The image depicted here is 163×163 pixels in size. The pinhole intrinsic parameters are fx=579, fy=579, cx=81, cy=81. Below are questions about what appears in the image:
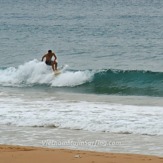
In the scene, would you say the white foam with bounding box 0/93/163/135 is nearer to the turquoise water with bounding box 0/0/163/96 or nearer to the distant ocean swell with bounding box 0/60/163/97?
the turquoise water with bounding box 0/0/163/96

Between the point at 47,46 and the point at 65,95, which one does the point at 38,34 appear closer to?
the point at 47,46

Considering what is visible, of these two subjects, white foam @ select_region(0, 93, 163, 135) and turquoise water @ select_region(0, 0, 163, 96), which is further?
turquoise water @ select_region(0, 0, 163, 96)

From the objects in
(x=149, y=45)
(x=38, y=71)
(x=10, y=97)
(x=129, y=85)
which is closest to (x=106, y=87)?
(x=129, y=85)

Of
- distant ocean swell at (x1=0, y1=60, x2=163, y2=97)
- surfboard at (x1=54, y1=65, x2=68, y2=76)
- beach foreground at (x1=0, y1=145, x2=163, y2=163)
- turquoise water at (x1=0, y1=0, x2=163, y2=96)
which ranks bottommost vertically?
beach foreground at (x1=0, y1=145, x2=163, y2=163)

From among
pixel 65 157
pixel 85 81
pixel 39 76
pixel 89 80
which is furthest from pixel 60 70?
pixel 65 157

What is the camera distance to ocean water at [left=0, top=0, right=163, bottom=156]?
14.1 m

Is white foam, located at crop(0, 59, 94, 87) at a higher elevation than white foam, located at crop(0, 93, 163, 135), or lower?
higher

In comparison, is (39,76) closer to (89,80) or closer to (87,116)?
(89,80)

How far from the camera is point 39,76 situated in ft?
84.0

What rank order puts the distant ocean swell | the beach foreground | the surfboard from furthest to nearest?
1. the surfboard
2. the distant ocean swell
3. the beach foreground

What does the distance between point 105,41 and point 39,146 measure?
2325 cm

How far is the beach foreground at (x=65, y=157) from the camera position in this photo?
1039 cm

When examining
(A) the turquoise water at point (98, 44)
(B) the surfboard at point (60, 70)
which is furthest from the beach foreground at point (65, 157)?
(B) the surfboard at point (60, 70)

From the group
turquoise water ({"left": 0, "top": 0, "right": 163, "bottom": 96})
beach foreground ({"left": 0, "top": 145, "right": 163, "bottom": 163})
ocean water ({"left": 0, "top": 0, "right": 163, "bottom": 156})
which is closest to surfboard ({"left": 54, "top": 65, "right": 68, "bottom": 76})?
ocean water ({"left": 0, "top": 0, "right": 163, "bottom": 156})
